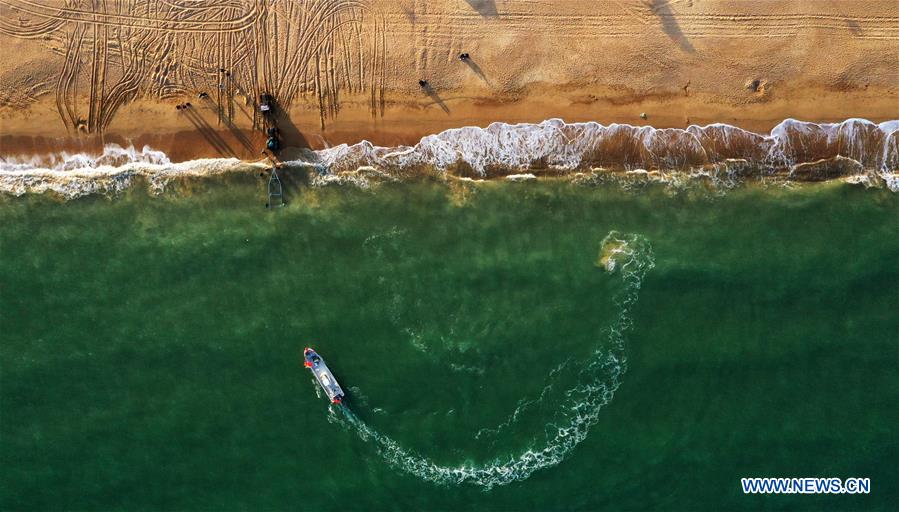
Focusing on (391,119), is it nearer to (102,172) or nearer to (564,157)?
(564,157)


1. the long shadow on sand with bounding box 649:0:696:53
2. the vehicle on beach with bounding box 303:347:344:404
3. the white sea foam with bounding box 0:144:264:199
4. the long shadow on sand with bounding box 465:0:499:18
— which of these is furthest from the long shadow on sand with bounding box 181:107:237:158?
the long shadow on sand with bounding box 649:0:696:53

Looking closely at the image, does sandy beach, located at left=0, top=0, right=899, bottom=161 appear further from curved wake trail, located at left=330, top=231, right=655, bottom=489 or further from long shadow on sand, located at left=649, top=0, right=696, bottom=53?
curved wake trail, located at left=330, top=231, right=655, bottom=489

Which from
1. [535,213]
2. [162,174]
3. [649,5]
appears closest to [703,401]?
[535,213]

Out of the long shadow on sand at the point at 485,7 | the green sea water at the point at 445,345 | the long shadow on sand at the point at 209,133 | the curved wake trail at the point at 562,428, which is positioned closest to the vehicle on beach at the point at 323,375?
the green sea water at the point at 445,345

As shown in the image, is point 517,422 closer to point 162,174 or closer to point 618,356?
point 618,356

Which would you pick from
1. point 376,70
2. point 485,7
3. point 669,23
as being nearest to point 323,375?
point 376,70

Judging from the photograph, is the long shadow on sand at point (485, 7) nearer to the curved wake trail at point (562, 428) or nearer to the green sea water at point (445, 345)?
the green sea water at point (445, 345)
